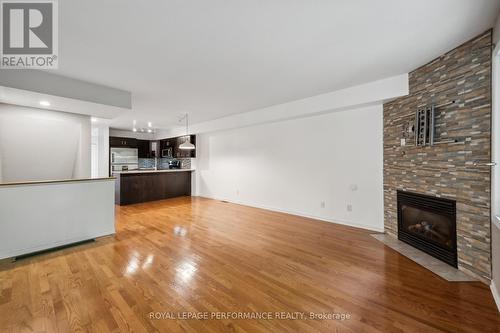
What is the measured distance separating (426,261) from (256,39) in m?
3.45

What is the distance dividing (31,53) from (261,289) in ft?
12.7

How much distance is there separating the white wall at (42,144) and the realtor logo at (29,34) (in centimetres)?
151

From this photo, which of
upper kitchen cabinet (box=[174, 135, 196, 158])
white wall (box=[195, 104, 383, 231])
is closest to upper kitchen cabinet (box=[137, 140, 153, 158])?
upper kitchen cabinet (box=[174, 135, 196, 158])

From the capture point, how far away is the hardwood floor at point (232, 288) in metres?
1.68

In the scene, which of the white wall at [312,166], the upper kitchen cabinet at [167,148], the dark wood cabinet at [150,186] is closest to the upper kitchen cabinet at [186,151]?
the upper kitchen cabinet at [167,148]

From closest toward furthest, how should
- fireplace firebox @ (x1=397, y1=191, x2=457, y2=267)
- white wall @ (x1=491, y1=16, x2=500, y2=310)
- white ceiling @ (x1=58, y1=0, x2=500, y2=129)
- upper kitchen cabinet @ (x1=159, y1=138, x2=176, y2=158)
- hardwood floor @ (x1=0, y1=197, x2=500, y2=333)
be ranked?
1. hardwood floor @ (x1=0, y1=197, x2=500, y2=333)
2. white ceiling @ (x1=58, y1=0, x2=500, y2=129)
3. white wall @ (x1=491, y1=16, x2=500, y2=310)
4. fireplace firebox @ (x1=397, y1=191, x2=457, y2=267)
5. upper kitchen cabinet @ (x1=159, y1=138, x2=176, y2=158)

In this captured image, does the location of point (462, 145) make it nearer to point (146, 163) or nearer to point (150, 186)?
point (150, 186)

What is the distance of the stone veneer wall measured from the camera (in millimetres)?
2258

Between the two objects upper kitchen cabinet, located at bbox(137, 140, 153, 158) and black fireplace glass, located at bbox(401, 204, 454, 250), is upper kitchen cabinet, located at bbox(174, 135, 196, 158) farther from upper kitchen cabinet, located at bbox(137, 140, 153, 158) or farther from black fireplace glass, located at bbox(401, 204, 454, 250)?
black fireplace glass, located at bbox(401, 204, 454, 250)

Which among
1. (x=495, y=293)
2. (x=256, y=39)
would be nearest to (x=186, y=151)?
(x=256, y=39)

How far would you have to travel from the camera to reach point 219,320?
5.60ft

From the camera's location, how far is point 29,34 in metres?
2.22

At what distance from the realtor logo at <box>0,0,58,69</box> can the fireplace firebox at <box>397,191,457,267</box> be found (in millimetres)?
4711

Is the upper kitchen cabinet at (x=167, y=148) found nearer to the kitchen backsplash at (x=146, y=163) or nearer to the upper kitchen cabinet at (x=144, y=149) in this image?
the upper kitchen cabinet at (x=144, y=149)
